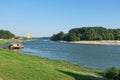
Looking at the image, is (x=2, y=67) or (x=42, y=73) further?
(x=2, y=67)

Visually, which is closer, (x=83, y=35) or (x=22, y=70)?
(x=22, y=70)

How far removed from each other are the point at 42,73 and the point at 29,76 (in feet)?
4.15

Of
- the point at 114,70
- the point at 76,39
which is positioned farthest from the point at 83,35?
the point at 114,70

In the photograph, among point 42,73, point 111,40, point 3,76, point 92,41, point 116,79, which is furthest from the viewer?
point 111,40

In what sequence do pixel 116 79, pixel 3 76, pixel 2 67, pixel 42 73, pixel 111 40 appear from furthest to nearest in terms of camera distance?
pixel 111 40, pixel 116 79, pixel 2 67, pixel 42 73, pixel 3 76

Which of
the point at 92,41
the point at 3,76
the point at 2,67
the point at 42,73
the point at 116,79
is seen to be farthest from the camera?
the point at 92,41

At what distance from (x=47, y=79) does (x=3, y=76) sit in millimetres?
2409

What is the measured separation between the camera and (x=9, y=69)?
696 inches

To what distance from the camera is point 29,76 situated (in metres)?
15.9

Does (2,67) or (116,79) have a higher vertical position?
(2,67)

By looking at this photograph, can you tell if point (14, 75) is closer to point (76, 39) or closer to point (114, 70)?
point (114, 70)

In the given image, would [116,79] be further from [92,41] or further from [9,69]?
[92,41]

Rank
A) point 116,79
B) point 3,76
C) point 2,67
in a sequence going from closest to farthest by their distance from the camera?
point 3,76 < point 2,67 < point 116,79

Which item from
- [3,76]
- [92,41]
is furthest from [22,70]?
[92,41]
